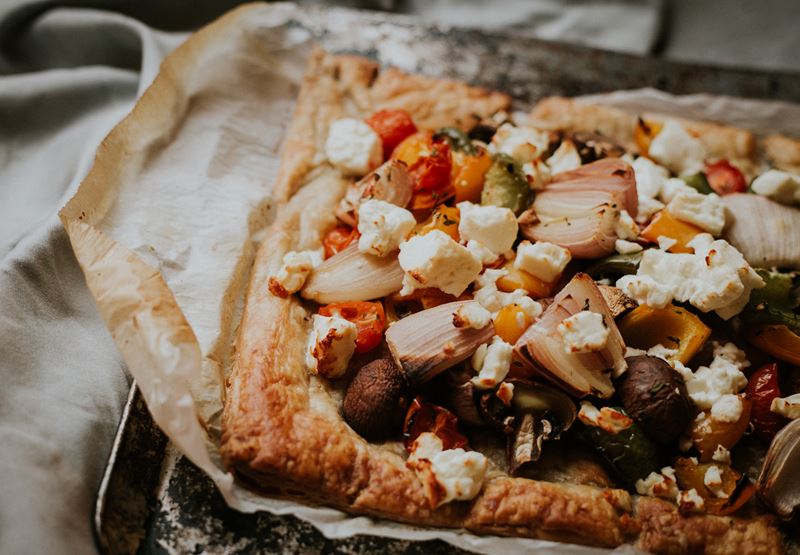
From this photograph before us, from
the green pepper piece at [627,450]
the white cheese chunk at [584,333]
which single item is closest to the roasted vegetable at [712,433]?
the green pepper piece at [627,450]

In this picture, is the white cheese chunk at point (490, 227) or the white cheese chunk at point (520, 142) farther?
the white cheese chunk at point (520, 142)

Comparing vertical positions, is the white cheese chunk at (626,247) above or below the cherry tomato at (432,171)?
below

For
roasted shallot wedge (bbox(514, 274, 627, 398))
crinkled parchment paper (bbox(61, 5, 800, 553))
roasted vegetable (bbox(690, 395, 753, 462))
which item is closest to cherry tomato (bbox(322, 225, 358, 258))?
crinkled parchment paper (bbox(61, 5, 800, 553))

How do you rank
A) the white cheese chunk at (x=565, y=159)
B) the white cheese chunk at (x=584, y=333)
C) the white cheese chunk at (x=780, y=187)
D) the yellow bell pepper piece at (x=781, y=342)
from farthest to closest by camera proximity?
1. the white cheese chunk at (x=565, y=159)
2. the white cheese chunk at (x=780, y=187)
3. the yellow bell pepper piece at (x=781, y=342)
4. the white cheese chunk at (x=584, y=333)

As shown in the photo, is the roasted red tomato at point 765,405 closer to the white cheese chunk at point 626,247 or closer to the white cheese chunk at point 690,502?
the white cheese chunk at point 690,502

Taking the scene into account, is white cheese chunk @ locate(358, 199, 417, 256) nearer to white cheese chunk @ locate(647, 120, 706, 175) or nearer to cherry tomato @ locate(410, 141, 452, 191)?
cherry tomato @ locate(410, 141, 452, 191)

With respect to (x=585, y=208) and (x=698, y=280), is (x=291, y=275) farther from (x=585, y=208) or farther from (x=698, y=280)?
(x=698, y=280)
